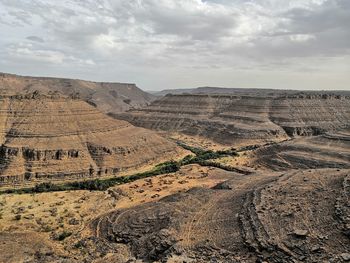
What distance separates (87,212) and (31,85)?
481 feet

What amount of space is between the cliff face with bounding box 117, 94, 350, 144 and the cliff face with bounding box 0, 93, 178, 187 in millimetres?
35549

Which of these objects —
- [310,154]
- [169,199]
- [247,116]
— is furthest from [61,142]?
[247,116]

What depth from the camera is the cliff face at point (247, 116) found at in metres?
106

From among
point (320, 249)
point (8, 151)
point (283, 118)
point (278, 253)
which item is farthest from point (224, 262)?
point (283, 118)

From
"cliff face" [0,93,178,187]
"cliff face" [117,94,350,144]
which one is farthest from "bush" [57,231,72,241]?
"cliff face" [117,94,350,144]

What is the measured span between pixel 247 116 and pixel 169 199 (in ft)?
248

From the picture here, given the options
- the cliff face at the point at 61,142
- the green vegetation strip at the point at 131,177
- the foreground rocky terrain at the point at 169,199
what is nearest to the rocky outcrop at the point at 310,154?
the foreground rocky terrain at the point at 169,199

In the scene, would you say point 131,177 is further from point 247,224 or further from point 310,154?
point 247,224

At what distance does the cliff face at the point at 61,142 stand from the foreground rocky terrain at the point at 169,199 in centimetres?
20

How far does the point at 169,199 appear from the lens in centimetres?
4556

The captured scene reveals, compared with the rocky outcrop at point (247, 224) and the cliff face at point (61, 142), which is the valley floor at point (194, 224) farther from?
the cliff face at point (61, 142)

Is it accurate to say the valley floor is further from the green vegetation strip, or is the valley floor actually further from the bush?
the green vegetation strip

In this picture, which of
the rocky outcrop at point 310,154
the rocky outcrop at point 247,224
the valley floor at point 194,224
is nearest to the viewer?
the rocky outcrop at point 247,224

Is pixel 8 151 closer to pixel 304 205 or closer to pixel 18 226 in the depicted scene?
pixel 18 226
